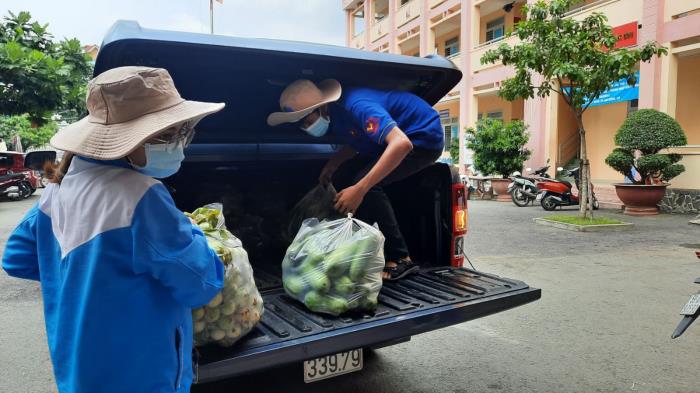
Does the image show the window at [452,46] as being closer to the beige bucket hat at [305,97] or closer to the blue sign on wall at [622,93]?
the blue sign on wall at [622,93]

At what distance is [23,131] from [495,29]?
33.9 meters

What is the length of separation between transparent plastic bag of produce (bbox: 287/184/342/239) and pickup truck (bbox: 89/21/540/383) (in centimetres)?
29

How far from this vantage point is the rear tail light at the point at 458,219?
3148 millimetres

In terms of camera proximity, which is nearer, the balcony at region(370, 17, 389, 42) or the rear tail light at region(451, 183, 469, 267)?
the rear tail light at region(451, 183, 469, 267)

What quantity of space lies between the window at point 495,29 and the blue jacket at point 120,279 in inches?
838

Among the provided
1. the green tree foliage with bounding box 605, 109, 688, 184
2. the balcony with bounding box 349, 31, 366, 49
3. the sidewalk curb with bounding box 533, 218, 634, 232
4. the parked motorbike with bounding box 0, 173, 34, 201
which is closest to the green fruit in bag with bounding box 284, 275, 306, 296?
the sidewalk curb with bounding box 533, 218, 634, 232

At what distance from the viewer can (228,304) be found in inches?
76.9

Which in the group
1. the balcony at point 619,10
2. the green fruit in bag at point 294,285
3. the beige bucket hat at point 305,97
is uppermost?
the balcony at point 619,10

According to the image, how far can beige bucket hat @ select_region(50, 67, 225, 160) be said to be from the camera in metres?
1.42

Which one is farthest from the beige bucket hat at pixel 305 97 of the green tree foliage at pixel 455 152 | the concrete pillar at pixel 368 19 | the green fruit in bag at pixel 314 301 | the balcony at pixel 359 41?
the balcony at pixel 359 41

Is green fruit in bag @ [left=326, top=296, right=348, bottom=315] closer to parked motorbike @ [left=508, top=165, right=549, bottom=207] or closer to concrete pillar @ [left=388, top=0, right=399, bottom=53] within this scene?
parked motorbike @ [left=508, top=165, right=549, bottom=207]

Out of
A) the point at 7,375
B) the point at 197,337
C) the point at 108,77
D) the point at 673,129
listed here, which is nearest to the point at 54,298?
the point at 197,337

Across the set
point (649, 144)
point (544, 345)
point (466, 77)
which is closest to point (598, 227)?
point (649, 144)

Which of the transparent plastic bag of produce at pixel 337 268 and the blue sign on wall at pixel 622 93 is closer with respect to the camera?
the transparent plastic bag of produce at pixel 337 268
